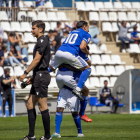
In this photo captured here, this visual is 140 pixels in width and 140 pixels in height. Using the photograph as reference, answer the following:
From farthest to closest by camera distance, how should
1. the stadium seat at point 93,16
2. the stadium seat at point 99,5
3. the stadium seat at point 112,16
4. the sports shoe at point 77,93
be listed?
1. the stadium seat at point 99,5
2. the stadium seat at point 112,16
3. the stadium seat at point 93,16
4. the sports shoe at point 77,93

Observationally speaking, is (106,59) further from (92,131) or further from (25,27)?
(92,131)

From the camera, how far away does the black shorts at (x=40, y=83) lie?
553 cm

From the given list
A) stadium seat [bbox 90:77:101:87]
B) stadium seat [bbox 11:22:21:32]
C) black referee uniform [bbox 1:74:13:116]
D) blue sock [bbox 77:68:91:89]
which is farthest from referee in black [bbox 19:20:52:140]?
stadium seat [bbox 11:22:21:32]

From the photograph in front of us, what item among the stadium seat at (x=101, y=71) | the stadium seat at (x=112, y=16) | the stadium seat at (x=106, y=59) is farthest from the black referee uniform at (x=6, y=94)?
the stadium seat at (x=112, y=16)

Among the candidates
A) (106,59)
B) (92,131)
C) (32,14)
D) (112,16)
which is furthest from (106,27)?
(92,131)

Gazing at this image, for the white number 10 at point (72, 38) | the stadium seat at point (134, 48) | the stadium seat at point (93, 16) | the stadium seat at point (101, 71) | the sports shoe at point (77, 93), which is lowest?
the stadium seat at point (101, 71)

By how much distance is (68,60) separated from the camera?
617 centimetres

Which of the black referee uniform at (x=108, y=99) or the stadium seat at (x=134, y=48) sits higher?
the stadium seat at (x=134, y=48)

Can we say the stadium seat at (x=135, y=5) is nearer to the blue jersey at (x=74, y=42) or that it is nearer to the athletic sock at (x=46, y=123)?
the blue jersey at (x=74, y=42)

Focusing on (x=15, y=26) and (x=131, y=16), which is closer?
(x=15, y=26)

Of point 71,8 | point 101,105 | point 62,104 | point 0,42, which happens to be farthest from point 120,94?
point 62,104

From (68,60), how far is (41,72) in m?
0.73

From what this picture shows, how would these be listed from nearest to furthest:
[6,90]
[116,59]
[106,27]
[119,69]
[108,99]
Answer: [6,90] → [108,99] → [119,69] → [116,59] → [106,27]

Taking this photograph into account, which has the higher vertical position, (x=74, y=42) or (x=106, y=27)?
(x=106, y=27)
